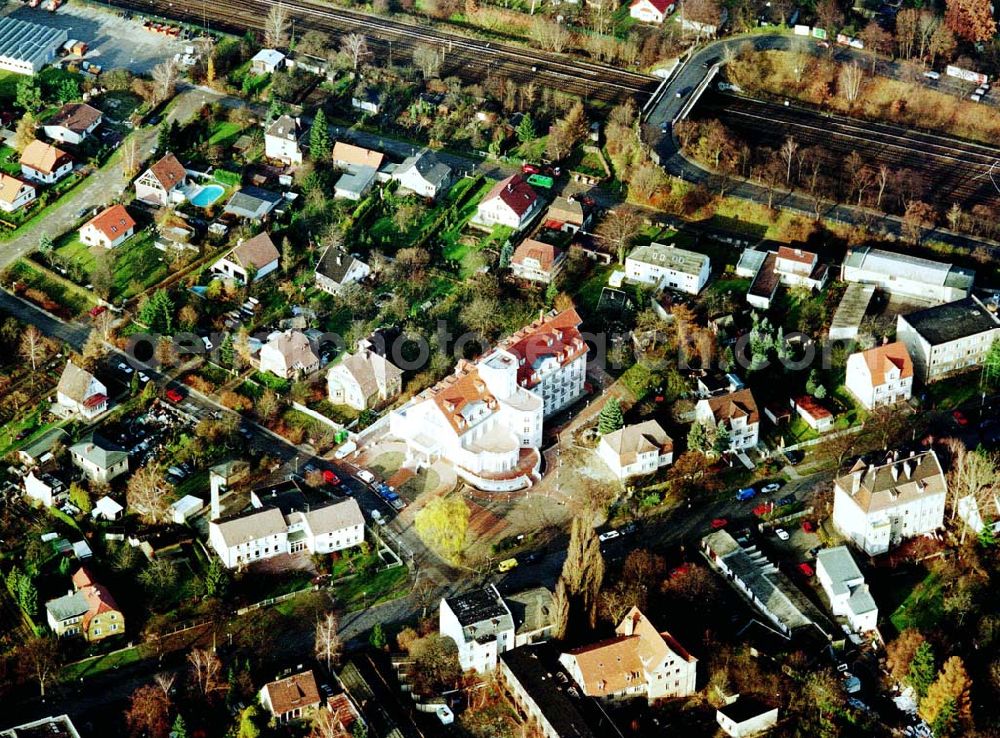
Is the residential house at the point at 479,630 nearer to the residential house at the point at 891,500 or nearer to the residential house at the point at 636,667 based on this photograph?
the residential house at the point at 636,667

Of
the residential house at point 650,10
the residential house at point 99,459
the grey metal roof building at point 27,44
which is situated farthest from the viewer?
the residential house at point 650,10

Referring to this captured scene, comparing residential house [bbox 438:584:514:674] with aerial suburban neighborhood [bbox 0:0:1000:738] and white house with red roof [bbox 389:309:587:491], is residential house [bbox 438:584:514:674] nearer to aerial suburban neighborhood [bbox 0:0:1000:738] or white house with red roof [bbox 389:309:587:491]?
aerial suburban neighborhood [bbox 0:0:1000:738]

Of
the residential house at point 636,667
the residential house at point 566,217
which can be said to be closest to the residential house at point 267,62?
the residential house at point 566,217

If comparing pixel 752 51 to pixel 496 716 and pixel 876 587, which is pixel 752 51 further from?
pixel 496 716

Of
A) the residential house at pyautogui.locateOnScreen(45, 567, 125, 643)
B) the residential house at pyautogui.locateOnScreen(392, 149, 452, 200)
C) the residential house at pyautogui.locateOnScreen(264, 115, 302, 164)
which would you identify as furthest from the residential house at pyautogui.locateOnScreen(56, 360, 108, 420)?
the residential house at pyautogui.locateOnScreen(392, 149, 452, 200)

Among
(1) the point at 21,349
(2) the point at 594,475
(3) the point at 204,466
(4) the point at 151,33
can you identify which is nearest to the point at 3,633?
(3) the point at 204,466
